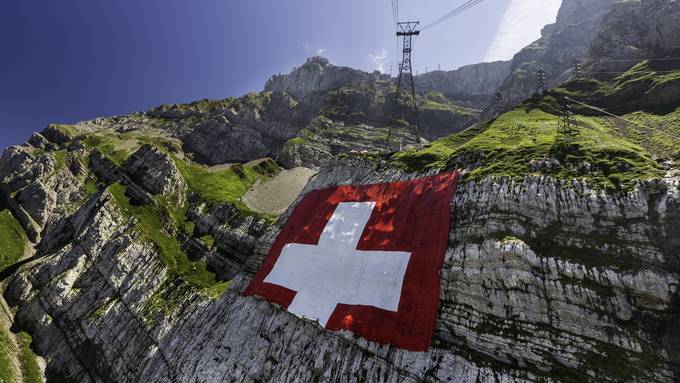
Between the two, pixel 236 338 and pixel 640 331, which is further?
pixel 236 338

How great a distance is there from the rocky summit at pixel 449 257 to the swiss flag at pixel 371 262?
1.39 meters

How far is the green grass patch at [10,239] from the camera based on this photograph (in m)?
80.2

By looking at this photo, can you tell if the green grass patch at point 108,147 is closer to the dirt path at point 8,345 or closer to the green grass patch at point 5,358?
the dirt path at point 8,345

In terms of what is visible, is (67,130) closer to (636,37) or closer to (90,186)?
(90,186)

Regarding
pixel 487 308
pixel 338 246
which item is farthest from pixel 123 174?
pixel 487 308

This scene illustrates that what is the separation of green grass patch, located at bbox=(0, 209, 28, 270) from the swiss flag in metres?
73.1

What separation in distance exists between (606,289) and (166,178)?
101 meters

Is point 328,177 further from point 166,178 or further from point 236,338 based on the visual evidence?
point 166,178

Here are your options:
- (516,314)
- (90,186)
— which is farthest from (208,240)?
(516,314)

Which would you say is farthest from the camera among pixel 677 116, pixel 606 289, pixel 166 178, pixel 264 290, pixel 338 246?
pixel 166 178

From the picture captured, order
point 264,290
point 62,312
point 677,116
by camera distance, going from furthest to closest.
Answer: point 62,312 < point 677,116 < point 264,290

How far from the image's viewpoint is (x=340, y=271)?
126 ft

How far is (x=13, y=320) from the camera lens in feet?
215

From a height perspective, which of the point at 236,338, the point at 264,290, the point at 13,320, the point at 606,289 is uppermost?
the point at 606,289
